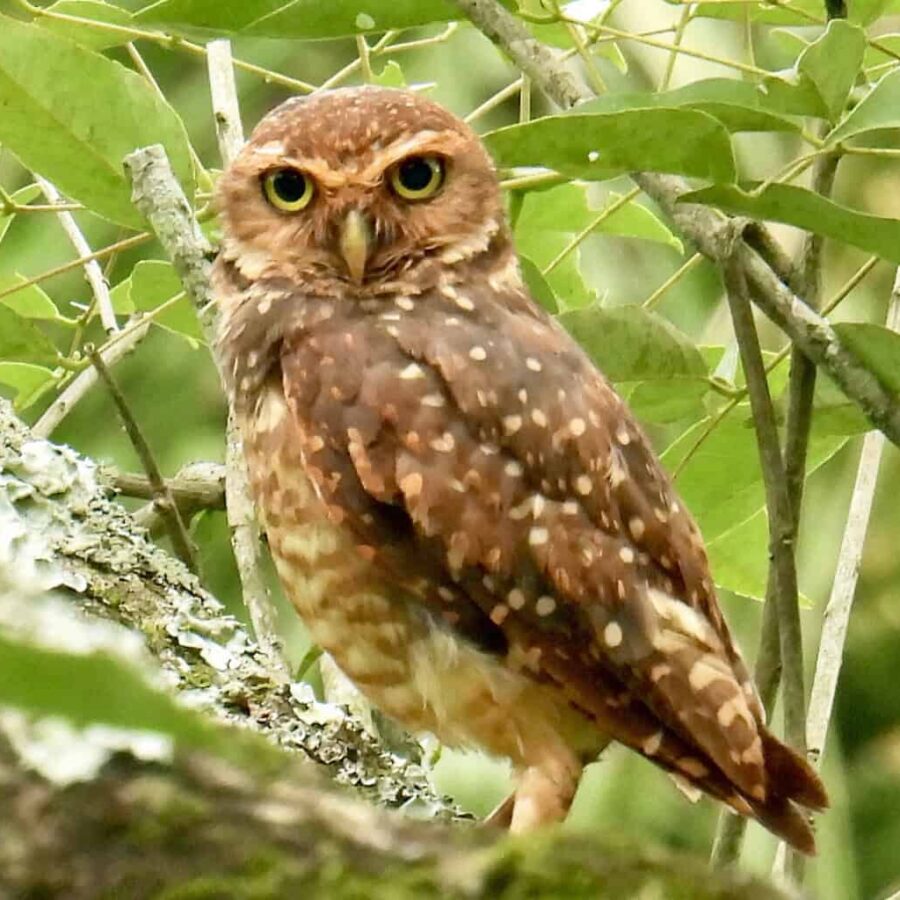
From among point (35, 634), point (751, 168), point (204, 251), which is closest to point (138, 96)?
point (204, 251)

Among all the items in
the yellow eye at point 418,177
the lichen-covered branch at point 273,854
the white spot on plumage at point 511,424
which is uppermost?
the yellow eye at point 418,177

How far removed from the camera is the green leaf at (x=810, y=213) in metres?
1.29

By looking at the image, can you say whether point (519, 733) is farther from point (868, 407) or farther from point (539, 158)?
point (539, 158)

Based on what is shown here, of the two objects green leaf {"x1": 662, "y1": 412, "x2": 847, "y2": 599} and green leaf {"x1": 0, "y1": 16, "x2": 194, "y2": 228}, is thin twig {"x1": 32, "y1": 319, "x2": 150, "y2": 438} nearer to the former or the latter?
green leaf {"x1": 0, "y1": 16, "x2": 194, "y2": 228}

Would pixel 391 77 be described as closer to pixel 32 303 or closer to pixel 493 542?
pixel 32 303

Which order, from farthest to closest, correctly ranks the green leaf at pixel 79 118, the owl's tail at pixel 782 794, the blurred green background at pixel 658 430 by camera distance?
the blurred green background at pixel 658 430
the owl's tail at pixel 782 794
the green leaf at pixel 79 118

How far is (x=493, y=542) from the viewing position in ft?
5.29

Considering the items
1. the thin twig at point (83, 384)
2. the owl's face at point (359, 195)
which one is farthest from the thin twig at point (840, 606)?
the thin twig at point (83, 384)

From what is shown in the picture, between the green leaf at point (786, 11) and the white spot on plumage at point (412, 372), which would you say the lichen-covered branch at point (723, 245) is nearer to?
the green leaf at point (786, 11)

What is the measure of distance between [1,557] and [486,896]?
2.38ft

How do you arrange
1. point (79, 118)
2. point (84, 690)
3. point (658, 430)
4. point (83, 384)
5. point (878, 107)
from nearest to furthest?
1. point (84, 690)
2. point (878, 107)
3. point (79, 118)
4. point (83, 384)
5. point (658, 430)

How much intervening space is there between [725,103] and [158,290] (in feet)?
2.61

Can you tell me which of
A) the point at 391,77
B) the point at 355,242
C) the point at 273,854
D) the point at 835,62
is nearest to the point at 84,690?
the point at 273,854

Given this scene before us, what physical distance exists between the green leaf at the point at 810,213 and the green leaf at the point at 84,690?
3.06 ft
